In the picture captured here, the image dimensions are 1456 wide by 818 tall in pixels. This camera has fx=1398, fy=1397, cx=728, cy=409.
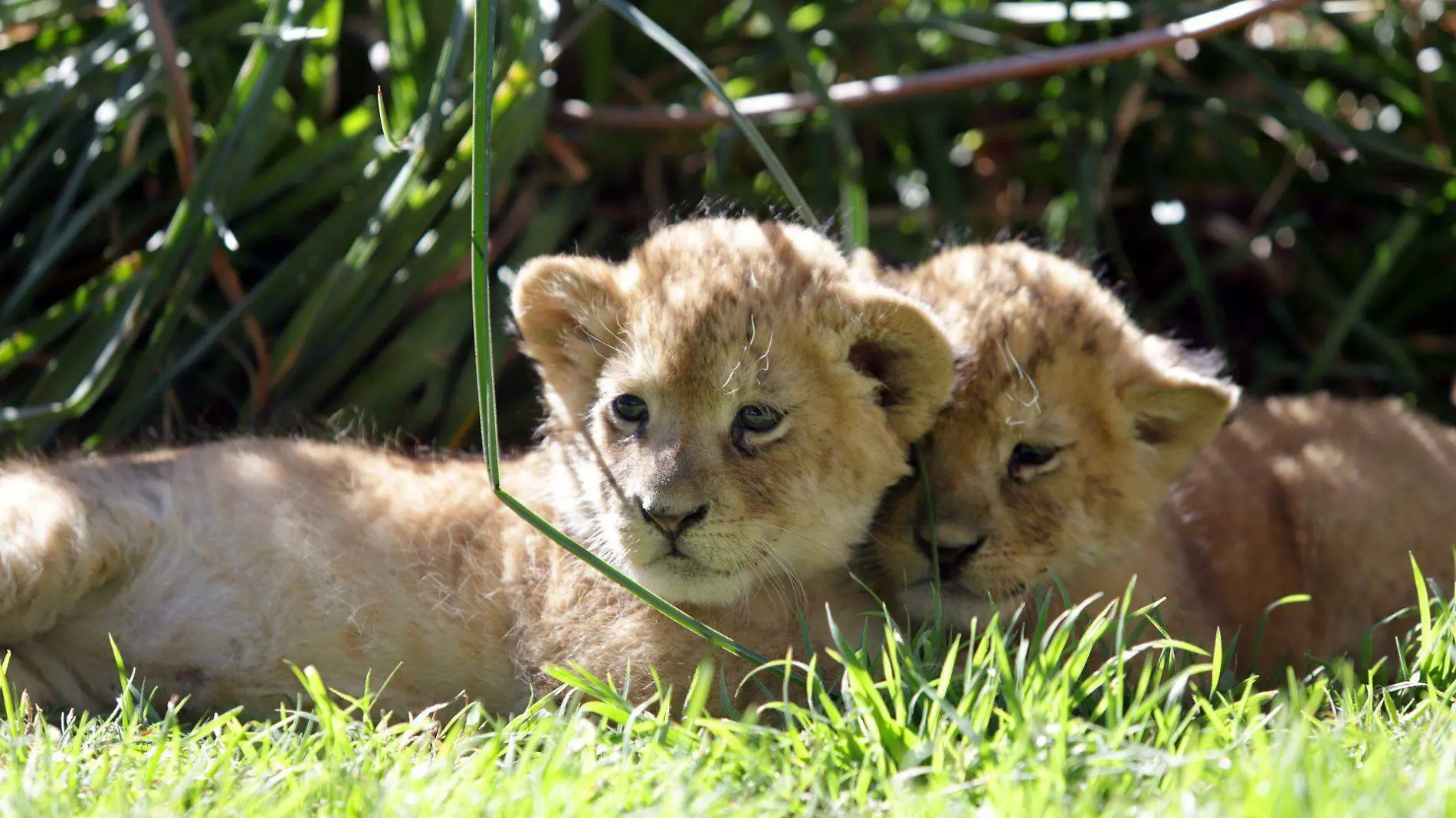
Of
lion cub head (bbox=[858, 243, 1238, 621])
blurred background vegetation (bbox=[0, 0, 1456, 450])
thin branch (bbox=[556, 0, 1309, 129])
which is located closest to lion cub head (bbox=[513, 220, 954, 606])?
lion cub head (bbox=[858, 243, 1238, 621])

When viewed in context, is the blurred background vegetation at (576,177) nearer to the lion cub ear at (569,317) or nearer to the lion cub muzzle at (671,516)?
the lion cub ear at (569,317)

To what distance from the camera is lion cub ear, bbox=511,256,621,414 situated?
318 centimetres

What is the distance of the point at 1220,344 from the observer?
511cm

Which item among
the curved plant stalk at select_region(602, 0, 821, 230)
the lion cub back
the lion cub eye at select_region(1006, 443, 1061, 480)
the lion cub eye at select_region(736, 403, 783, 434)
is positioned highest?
the curved plant stalk at select_region(602, 0, 821, 230)

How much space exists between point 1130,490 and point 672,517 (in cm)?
119

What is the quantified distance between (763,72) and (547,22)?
122 centimetres

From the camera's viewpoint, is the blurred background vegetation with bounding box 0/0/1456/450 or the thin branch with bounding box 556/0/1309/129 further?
the thin branch with bounding box 556/0/1309/129

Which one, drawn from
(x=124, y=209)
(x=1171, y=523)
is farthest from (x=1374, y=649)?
(x=124, y=209)

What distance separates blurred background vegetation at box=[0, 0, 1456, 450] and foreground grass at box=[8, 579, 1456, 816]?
1.54 m

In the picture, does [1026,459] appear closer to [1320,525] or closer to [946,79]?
[1320,525]

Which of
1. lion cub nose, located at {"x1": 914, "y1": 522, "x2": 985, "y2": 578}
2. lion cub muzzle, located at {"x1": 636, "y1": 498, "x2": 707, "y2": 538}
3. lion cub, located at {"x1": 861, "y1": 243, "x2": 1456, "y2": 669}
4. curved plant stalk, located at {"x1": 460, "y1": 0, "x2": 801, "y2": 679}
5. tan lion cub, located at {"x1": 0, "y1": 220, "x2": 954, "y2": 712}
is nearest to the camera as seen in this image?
curved plant stalk, located at {"x1": 460, "y1": 0, "x2": 801, "y2": 679}

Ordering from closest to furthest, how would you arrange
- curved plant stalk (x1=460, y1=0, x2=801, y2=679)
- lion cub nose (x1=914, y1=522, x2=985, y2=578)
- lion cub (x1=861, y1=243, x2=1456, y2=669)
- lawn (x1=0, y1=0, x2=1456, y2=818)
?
lawn (x1=0, y1=0, x2=1456, y2=818), curved plant stalk (x1=460, y1=0, x2=801, y2=679), lion cub nose (x1=914, y1=522, x2=985, y2=578), lion cub (x1=861, y1=243, x2=1456, y2=669)

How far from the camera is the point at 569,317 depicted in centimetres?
327

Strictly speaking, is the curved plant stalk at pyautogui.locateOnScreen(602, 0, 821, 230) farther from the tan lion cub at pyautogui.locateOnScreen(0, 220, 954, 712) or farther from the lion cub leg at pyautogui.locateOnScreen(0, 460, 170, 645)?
the lion cub leg at pyautogui.locateOnScreen(0, 460, 170, 645)
